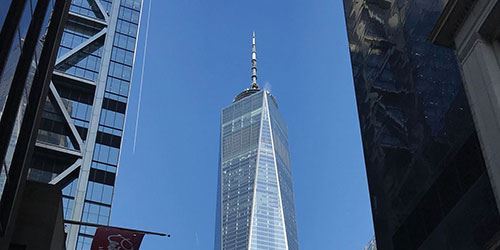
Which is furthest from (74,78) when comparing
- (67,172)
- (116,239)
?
(116,239)

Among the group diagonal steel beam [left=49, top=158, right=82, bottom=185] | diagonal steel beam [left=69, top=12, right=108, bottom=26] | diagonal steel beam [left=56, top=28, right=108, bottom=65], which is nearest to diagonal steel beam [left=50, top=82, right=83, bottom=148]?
diagonal steel beam [left=49, top=158, right=82, bottom=185]

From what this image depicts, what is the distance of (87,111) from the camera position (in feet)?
296

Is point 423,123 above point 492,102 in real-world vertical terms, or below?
above

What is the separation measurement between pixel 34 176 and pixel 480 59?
6547 cm

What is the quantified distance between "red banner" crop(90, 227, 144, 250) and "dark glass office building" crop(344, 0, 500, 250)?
12.2m

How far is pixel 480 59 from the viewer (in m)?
22.5

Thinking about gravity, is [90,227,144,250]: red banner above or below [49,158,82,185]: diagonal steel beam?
below

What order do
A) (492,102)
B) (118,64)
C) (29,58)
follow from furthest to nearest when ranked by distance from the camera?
(118,64), (492,102), (29,58)

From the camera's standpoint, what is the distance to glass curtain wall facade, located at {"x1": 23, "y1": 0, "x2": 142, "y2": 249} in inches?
3196

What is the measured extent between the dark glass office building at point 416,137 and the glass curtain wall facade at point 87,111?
41659 mm

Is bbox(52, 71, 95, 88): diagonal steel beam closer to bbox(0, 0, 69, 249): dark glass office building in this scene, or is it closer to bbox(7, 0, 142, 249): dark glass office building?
bbox(7, 0, 142, 249): dark glass office building

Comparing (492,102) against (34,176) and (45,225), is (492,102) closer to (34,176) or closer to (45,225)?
(45,225)

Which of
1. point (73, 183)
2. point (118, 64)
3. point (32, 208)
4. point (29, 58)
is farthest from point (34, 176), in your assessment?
point (29, 58)

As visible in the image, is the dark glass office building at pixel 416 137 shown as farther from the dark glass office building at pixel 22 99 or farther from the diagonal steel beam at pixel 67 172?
the diagonal steel beam at pixel 67 172
